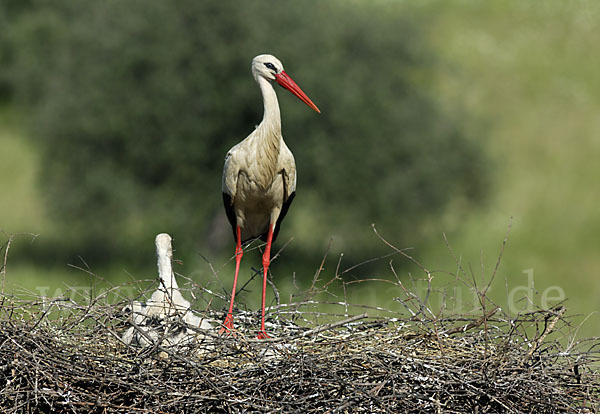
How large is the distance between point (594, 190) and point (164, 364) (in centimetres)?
1643

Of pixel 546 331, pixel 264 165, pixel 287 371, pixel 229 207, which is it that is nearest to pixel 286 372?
Answer: pixel 287 371

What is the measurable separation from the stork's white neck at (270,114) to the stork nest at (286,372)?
5.41 ft

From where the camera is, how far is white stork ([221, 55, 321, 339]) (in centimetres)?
532

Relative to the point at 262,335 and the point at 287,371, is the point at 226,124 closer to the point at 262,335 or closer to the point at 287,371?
the point at 262,335

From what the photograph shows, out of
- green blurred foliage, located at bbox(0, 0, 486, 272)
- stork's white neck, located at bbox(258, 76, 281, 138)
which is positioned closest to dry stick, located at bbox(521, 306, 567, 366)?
stork's white neck, located at bbox(258, 76, 281, 138)

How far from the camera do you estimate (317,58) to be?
1315 cm

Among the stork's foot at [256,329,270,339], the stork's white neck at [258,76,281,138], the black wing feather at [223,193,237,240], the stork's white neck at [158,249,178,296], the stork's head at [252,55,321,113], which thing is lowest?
the stork's foot at [256,329,270,339]

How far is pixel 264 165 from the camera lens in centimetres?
539

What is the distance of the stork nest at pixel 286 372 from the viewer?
11.9ft

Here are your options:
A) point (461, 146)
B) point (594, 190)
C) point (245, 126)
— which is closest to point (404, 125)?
point (461, 146)

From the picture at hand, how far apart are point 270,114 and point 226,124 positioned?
26.0 feet

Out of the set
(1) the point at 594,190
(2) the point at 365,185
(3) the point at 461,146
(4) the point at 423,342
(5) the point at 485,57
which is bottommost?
(4) the point at 423,342

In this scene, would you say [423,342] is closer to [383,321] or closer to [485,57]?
[383,321]

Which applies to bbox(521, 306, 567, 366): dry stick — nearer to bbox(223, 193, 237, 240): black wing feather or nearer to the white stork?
the white stork
